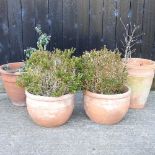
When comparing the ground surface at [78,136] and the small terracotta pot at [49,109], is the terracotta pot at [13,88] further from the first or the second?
the small terracotta pot at [49,109]

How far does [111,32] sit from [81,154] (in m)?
1.76

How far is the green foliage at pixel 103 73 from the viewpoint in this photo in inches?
130

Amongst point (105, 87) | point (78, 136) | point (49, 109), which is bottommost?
point (78, 136)

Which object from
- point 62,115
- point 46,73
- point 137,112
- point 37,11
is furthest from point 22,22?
point 137,112

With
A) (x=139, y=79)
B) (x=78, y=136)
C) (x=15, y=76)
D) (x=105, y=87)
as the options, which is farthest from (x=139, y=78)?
(x=15, y=76)

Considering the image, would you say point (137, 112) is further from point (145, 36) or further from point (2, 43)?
point (2, 43)

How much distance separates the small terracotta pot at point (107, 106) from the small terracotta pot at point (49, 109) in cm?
21

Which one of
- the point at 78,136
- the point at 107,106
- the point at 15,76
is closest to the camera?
the point at 78,136

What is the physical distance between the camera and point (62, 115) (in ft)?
10.7

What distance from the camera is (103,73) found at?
3.30 meters

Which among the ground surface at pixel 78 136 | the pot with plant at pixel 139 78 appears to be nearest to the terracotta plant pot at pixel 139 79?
the pot with plant at pixel 139 78

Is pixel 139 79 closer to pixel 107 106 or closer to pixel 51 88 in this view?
pixel 107 106

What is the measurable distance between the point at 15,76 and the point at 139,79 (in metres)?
1.33

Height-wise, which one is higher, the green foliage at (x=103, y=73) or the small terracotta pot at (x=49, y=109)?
the green foliage at (x=103, y=73)
